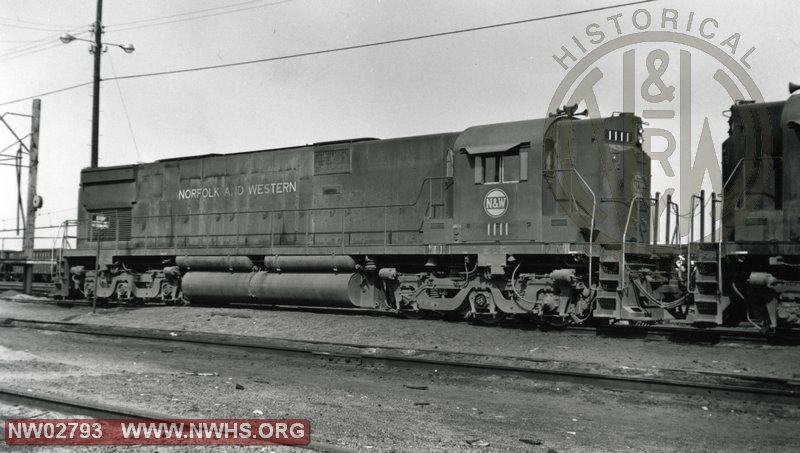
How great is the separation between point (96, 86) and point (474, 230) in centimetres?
1828

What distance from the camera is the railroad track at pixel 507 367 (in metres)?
7.60

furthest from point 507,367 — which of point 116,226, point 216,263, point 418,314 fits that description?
point 116,226

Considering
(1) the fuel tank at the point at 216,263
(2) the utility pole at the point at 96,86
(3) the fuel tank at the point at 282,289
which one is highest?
(2) the utility pole at the point at 96,86

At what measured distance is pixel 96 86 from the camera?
24984 millimetres

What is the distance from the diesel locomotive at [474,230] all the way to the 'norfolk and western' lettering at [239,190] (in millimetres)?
39

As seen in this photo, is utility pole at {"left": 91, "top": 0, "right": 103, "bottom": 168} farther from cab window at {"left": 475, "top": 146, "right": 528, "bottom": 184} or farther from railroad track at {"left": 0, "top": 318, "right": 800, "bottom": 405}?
cab window at {"left": 475, "top": 146, "right": 528, "bottom": 184}

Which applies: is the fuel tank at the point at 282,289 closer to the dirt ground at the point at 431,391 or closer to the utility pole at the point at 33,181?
the dirt ground at the point at 431,391

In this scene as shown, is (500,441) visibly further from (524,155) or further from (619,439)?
(524,155)

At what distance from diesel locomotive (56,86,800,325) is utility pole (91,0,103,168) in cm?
732

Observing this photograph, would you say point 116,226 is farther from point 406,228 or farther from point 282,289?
point 406,228

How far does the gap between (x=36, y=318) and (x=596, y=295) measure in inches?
519

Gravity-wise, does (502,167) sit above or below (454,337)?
above

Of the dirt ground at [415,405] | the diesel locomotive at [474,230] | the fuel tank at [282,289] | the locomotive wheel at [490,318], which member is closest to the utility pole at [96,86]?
the diesel locomotive at [474,230]

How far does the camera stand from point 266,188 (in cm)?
1666
